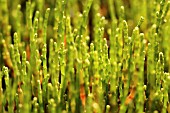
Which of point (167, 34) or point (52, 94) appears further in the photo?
point (167, 34)

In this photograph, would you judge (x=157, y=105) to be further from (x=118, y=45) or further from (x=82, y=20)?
(x=82, y=20)

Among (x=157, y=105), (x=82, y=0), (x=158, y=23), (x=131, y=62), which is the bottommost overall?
(x=157, y=105)

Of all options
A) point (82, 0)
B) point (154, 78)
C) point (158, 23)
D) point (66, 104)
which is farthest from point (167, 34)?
point (82, 0)

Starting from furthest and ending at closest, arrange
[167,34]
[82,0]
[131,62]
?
[82,0] < [167,34] < [131,62]

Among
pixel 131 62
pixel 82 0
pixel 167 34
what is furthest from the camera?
pixel 82 0

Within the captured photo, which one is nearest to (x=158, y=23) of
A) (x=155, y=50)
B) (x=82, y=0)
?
(x=155, y=50)

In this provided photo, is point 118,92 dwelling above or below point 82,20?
below

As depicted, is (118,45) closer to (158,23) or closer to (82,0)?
(158,23)

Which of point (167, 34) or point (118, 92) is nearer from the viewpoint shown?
point (118, 92)

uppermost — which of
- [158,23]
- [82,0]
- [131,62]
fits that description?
[82,0]
